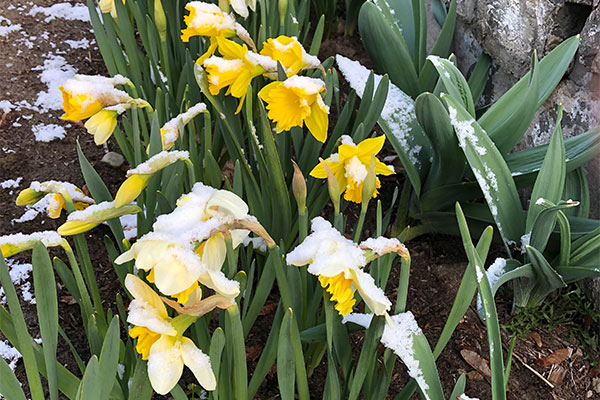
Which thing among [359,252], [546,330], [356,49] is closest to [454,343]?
[546,330]

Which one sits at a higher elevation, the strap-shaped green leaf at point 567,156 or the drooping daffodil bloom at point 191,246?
the drooping daffodil bloom at point 191,246

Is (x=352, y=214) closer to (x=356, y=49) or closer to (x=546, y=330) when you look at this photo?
(x=546, y=330)

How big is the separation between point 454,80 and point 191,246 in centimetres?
96

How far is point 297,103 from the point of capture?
44.1 inches

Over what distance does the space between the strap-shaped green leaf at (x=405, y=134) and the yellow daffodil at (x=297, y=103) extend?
410 millimetres

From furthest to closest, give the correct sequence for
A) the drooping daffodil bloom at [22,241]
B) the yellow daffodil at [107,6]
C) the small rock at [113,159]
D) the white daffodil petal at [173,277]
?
1. the small rock at [113,159]
2. the yellow daffodil at [107,6]
3. the drooping daffodil bloom at [22,241]
4. the white daffodil petal at [173,277]

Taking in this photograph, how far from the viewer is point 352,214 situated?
1.72 meters

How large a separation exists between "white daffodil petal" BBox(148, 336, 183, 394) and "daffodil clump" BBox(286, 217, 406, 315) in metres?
0.20

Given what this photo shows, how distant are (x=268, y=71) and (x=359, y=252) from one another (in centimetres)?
51

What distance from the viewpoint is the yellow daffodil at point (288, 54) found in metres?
1.20

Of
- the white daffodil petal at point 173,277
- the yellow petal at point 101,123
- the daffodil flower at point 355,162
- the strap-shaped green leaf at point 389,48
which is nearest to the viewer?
the white daffodil petal at point 173,277

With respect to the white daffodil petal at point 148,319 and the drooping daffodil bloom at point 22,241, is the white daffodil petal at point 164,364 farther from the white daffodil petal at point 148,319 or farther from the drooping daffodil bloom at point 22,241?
the drooping daffodil bloom at point 22,241

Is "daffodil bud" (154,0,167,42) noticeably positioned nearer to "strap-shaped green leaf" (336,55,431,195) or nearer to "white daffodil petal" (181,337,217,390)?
"strap-shaped green leaf" (336,55,431,195)

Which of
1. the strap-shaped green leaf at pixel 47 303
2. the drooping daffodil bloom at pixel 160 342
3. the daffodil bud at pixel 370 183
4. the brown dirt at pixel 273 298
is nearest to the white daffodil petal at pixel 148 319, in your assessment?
the drooping daffodil bloom at pixel 160 342
